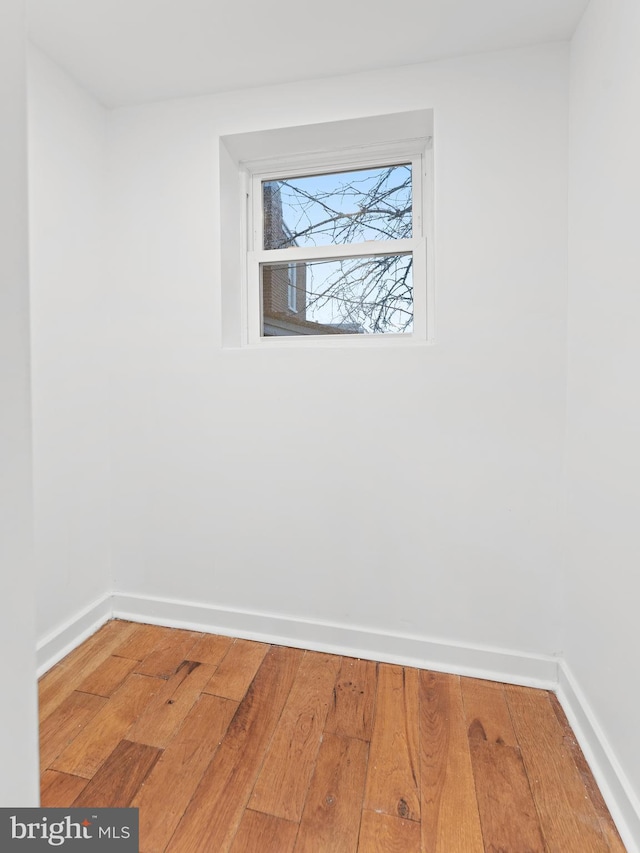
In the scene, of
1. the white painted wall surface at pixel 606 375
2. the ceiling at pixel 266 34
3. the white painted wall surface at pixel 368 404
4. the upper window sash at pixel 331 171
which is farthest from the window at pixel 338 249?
the white painted wall surface at pixel 606 375

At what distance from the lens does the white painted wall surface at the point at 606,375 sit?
1078 mm

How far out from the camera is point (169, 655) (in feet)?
5.57

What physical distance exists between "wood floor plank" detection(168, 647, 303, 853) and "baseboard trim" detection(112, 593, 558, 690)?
0.45ft

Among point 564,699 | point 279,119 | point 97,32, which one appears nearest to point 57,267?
point 97,32

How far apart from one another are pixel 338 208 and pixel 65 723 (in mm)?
2123

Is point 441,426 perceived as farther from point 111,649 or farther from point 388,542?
point 111,649

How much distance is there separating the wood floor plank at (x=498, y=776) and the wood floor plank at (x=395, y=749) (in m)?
0.17

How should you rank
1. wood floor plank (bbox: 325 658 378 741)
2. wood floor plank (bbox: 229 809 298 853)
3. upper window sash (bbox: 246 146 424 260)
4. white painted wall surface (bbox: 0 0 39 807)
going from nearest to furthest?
white painted wall surface (bbox: 0 0 39 807) → wood floor plank (bbox: 229 809 298 853) → wood floor plank (bbox: 325 658 378 741) → upper window sash (bbox: 246 146 424 260)

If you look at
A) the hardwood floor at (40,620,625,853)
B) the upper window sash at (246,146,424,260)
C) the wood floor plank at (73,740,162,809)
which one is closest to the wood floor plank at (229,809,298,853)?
the hardwood floor at (40,620,625,853)

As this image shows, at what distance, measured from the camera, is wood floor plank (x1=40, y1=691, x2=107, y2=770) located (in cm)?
124

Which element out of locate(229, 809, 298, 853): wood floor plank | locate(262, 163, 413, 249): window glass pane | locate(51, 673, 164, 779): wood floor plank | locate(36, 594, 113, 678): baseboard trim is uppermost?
locate(262, 163, 413, 249): window glass pane

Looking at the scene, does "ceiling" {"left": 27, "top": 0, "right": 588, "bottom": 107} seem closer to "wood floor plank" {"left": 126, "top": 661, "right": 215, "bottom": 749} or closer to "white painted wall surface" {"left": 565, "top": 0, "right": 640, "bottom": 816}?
"white painted wall surface" {"left": 565, "top": 0, "right": 640, "bottom": 816}

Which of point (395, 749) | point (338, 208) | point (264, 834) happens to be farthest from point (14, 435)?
point (338, 208)

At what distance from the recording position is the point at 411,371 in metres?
1.63
